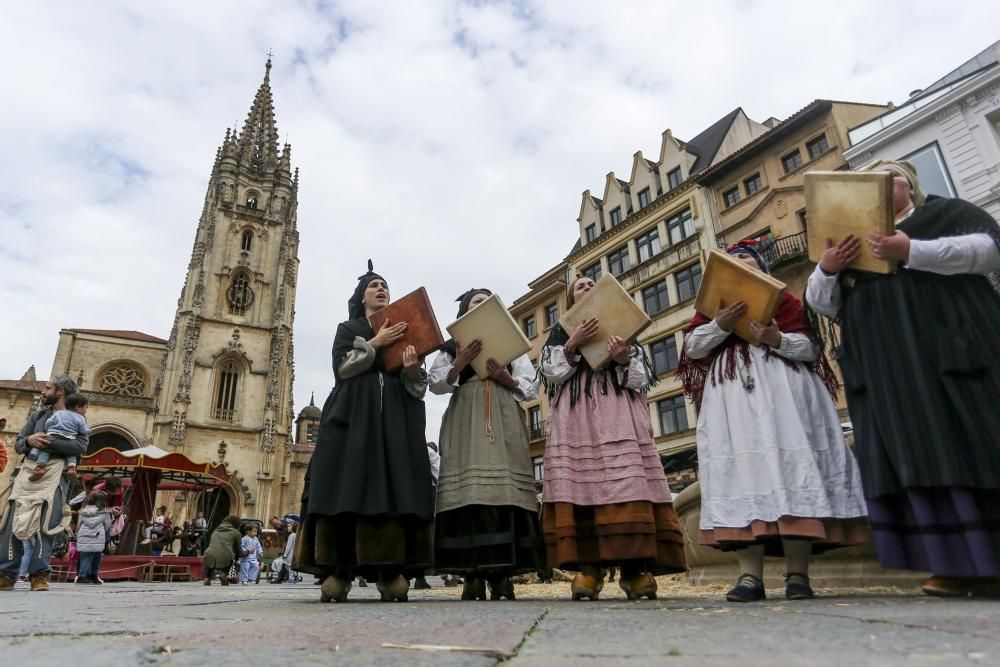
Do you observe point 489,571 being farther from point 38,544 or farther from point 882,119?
point 882,119

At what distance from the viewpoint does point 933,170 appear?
51.4ft

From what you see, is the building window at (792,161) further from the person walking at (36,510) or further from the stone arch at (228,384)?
the stone arch at (228,384)

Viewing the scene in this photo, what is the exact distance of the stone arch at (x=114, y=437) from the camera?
3394 cm

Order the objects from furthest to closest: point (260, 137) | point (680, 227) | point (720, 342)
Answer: point (260, 137) → point (680, 227) → point (720, 342)

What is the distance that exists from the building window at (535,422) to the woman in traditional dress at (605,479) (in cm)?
2344

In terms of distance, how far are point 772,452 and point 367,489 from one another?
95.6 inches

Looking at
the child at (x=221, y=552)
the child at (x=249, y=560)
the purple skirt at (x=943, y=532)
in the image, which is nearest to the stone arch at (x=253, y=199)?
the child at (x=249, y=560)

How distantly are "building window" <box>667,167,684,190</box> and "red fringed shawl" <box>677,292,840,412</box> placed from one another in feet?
75.7

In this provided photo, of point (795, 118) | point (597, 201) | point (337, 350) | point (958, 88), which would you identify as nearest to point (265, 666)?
point (337, 350)

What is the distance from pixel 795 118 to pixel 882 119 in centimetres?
306

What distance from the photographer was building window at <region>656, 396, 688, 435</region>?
21453 mm

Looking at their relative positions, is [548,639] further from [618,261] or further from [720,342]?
[618,261]

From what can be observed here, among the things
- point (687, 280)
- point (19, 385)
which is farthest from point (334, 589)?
point (19, 385)

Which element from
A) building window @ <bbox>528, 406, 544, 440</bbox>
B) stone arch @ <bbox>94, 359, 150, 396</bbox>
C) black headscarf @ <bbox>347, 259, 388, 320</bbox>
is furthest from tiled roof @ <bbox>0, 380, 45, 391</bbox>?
black headscarf @ <bbox>347, 259, 388, 320</bbox>
